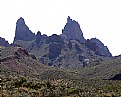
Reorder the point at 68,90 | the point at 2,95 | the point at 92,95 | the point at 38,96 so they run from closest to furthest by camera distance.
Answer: the point at 2,95
the point at 38,96
the point at 92,95
the point at 68,90

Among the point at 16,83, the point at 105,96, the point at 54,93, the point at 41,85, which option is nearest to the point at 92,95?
the point at 105,96

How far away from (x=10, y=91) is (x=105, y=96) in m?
18.8

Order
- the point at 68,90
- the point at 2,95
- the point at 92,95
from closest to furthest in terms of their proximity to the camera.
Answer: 1. the point at 2,95
2. the point at 92,95
3. the point at 68,90

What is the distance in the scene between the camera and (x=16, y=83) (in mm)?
67500

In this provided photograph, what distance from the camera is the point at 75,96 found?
56969 mm

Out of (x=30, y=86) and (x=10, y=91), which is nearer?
(x=10, y=91)

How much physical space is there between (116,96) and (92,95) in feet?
18.4

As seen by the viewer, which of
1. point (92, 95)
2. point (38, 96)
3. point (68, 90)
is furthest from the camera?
point (68, 90)

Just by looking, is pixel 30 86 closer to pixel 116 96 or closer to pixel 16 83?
pixel 16 83

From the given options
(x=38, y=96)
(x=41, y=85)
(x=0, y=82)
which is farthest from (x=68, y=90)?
(x=0, y=82)

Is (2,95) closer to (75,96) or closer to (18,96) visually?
(18,96)

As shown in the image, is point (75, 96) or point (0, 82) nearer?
point (75, 96)

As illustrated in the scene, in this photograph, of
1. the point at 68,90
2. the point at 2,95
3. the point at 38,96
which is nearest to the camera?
the point at 2,95

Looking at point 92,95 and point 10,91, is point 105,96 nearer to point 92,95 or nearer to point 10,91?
point 92,95
